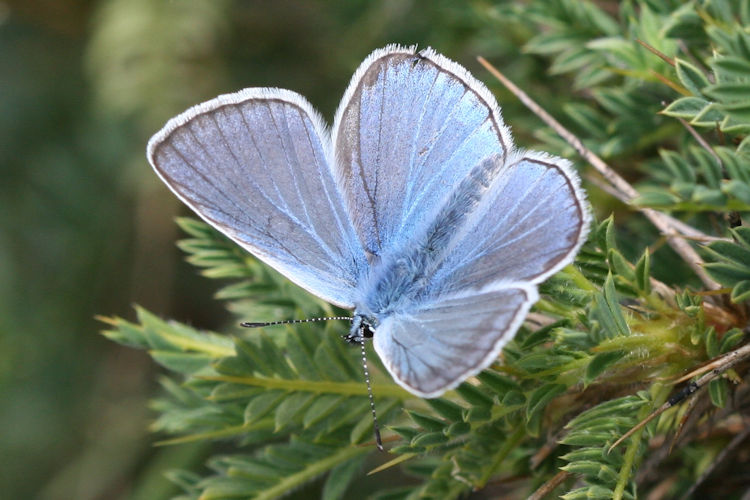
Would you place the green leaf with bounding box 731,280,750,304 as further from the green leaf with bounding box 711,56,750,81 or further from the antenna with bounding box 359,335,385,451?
the antenna with bounding box 359,335,385,451

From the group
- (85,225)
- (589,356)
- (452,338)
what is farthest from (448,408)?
(85,225)

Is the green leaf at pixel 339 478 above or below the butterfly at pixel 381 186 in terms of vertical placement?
below

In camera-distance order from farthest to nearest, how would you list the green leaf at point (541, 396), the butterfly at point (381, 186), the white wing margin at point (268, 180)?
the white wing margin at point (268, 180), the butterfly at point (381, 186), the green leaf at point (541, 396)

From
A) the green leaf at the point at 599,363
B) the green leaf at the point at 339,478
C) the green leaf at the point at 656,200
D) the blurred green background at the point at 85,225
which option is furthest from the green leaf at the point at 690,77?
the blurred green background at the point at 85,225

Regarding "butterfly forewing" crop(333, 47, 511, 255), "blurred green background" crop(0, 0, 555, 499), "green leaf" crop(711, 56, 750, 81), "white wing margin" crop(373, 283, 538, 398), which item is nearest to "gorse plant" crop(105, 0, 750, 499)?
"green leaf" crop(711, 56, 750, 81)

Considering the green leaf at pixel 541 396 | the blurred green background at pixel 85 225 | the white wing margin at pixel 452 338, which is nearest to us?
the white wing margin at pixel 452 338

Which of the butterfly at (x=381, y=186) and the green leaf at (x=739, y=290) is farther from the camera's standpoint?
the butterfly at (x=381, y=186)

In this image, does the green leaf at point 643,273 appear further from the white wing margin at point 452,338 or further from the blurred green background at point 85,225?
the blurred green background at point 85,225

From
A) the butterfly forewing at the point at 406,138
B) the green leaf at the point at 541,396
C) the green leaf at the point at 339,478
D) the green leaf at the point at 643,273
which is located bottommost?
the green leaf at the point at 339,478

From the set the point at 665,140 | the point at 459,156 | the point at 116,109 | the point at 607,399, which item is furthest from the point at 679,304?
the point at 116,109

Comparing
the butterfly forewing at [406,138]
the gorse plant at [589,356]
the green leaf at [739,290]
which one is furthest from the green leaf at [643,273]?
the butterfly forewing at [406,138]
